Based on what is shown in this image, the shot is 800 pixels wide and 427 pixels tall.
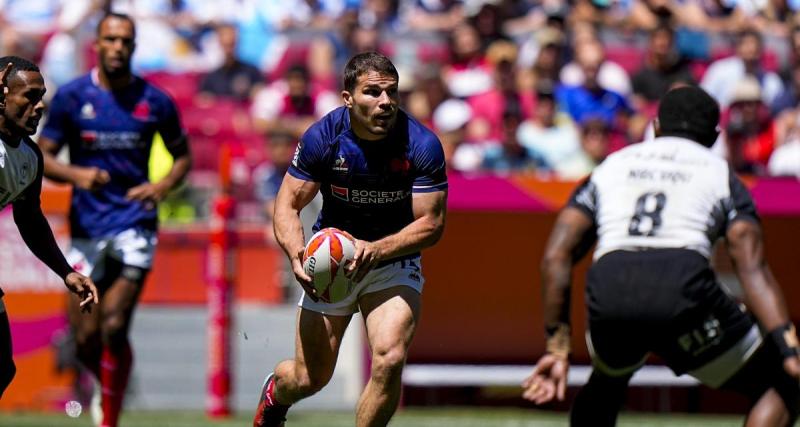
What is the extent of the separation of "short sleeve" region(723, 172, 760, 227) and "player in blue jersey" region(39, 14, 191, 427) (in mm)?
4515

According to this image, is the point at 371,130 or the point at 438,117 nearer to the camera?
the point at 371,130

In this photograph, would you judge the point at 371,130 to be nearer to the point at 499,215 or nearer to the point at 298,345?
the point at 298,345

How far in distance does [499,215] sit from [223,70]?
16.3 feet

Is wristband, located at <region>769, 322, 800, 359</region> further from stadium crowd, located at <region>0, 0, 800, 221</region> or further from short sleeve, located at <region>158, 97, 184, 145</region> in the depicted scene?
stadium crowd, located at <region>0, 0, 800, 221</region>

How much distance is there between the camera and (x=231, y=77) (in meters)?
17.0

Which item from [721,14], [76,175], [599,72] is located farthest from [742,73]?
[76,175]

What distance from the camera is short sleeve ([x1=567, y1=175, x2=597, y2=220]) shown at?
6.97 m

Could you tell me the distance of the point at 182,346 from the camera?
45.5ft

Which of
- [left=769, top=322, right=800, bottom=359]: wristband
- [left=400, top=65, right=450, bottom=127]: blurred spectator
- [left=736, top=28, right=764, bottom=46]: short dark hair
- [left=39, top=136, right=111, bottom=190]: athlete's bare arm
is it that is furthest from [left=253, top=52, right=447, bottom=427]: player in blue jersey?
[left=736, top=28, right=764, bottom=46]: short dark hair

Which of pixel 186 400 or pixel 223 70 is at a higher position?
pixel 223 70

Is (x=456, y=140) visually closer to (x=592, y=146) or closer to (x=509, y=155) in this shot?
(x=509, y=155)

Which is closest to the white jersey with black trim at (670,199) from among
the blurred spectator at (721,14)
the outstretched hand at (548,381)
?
the outstretched hand at (548,381)

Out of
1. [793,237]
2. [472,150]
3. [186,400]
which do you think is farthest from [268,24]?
[793,237]

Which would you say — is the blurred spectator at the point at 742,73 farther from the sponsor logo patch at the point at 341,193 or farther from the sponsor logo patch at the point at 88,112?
the sponsor logo patch at the point at 341,193
